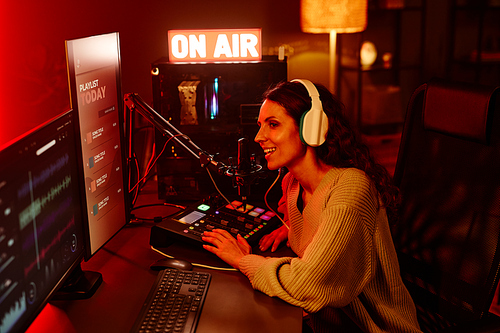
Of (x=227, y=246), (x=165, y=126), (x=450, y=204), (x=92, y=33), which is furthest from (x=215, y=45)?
(x=450, y=204)

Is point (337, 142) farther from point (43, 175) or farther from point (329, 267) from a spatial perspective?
point (43, 175)

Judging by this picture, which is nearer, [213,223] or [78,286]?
[78,286]

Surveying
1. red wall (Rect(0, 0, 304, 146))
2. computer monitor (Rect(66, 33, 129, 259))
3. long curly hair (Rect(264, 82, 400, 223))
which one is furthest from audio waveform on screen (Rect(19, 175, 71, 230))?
red wall (Rect(0, 0, 304, 146))

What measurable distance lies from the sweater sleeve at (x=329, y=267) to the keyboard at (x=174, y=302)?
151 mm

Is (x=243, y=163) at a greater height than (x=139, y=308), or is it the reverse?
(x=243, y=163)

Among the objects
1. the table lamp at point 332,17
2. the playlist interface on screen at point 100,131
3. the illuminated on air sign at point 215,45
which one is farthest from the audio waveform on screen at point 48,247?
the table lamp at point 332,17

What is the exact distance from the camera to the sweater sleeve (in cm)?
106

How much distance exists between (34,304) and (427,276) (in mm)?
1059

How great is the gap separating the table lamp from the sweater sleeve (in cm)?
127

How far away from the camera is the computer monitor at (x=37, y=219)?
77 centimetres

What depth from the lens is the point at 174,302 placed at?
1061mm

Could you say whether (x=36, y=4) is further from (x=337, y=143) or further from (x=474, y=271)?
(x=474, y=271)

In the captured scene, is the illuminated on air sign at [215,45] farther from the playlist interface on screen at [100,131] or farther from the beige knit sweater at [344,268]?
the beige knit sweater at [344,268]

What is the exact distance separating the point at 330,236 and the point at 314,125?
31 cm
